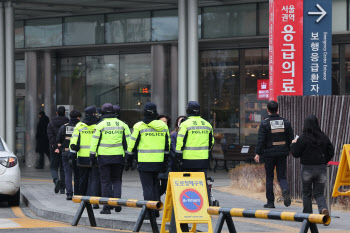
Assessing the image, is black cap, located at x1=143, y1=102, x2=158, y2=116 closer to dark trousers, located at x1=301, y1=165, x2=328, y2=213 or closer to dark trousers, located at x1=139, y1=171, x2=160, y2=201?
dark trousers, located at x1=139, y1=171, x2=160, y2=201

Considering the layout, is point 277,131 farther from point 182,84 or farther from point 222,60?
point 222,60

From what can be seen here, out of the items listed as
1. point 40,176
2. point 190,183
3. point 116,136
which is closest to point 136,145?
point 116,136

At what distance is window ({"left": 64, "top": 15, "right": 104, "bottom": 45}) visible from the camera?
27438mm

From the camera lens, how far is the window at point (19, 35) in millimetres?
28703

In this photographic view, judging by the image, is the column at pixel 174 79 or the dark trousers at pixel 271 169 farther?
the column at pixel 174 79

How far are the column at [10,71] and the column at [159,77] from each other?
4.73 metres

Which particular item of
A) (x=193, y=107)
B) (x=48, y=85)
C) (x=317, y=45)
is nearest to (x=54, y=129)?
(x=193, y=107)

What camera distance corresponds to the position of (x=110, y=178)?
523 inches

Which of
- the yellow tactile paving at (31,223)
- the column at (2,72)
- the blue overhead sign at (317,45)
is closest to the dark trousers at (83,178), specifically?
the yellow tactile paving at (31,223)

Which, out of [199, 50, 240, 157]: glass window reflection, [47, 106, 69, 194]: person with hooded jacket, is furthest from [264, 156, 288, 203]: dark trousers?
[199, 50, 240, 157]: glass window reflection

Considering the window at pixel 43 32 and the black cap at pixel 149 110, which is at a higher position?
the window at pixel 43 32

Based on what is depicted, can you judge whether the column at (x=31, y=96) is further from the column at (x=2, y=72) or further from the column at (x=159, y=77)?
the column at (x=159, y=77)

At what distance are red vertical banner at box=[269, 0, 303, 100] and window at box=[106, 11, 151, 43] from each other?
895 centimetres

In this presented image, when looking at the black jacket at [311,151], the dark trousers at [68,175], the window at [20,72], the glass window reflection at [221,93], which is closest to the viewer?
the black jacket at [311,151]
